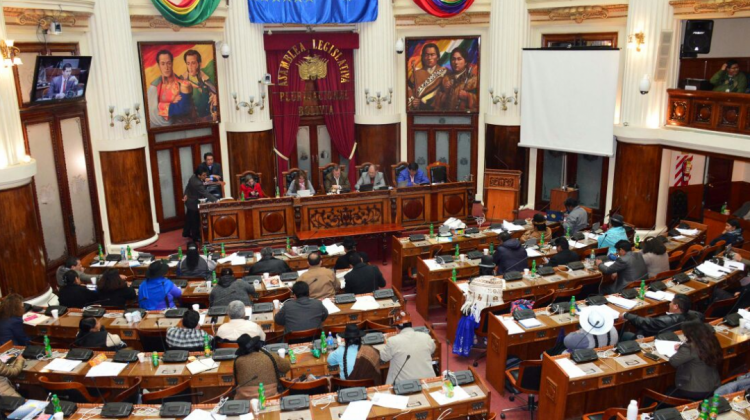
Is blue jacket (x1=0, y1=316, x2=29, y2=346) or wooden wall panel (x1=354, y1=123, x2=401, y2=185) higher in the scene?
wooden wall panel (x1=354, y1=123, x2=401, y2=185)

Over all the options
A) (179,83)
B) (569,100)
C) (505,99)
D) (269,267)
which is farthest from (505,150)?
(269,267)

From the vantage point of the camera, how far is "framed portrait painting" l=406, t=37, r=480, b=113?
16.2 meters

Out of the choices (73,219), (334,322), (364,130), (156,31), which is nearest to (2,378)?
(334,322)

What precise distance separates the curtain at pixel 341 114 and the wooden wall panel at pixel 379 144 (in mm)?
231

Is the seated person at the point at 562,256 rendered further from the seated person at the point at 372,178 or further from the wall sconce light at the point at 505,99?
the wall sconce light at the point at 505,99

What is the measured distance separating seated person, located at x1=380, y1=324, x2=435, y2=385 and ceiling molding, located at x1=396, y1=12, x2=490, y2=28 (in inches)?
430

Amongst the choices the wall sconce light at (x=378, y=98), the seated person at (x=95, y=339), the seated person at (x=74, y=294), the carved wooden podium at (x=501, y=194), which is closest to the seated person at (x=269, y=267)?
the seated person at (x=74, y=294)

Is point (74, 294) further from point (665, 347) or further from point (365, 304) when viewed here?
point (665, 347)

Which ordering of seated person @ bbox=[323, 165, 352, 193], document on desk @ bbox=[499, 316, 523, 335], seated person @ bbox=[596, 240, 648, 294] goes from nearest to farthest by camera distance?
1. document on desk @ bbox=[499, 316, 523, 335]
2. seated person @ bbox=[596, 240, 648, 294]
3. seated person @ bbox=[323, 165, 352, 193]

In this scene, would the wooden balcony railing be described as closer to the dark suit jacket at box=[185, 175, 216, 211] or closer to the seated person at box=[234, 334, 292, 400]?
the dark suit jacket at box=[185, 175, 216, 211]

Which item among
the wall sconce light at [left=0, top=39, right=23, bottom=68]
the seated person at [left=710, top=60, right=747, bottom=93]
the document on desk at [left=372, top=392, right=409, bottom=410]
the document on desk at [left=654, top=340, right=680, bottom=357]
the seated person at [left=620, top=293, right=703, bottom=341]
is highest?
the wall sconce light at [left=0, top=39, right=23, bottom=68]

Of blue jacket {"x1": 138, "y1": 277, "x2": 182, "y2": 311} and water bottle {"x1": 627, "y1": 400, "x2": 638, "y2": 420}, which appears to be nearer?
water bottle {"x1": 627, "y1": 400, "x2": 638, "y2": 420}

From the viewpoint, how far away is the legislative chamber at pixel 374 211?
677cm

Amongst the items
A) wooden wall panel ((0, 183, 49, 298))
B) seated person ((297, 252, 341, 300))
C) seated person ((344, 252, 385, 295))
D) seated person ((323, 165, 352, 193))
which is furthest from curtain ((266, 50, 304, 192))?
seated person ((297, 252, 341, 300))
